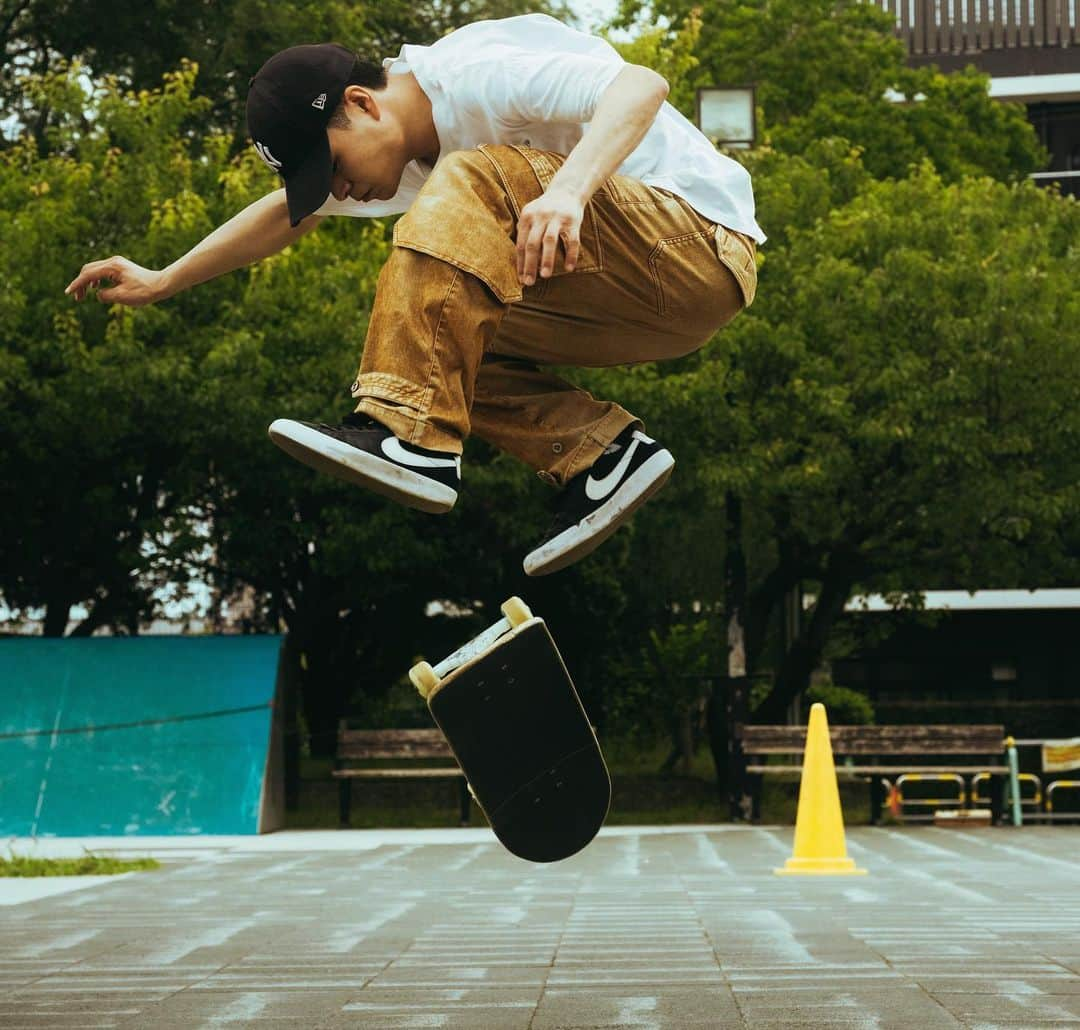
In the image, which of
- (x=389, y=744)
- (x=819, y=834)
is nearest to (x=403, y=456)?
(x=819, y=834)

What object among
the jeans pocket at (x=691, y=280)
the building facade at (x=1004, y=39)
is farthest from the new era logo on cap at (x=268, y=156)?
the building facade at (x=1004, y=39)

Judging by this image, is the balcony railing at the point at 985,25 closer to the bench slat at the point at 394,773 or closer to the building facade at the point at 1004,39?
the building facade at the point at 1004,39

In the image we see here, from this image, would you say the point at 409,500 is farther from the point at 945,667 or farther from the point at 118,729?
the point at 945,667

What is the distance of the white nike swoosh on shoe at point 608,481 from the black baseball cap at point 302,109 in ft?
2.98

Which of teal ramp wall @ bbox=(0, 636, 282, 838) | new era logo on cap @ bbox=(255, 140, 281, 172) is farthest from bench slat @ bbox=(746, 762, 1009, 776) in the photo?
new era logo on cap @ bbox=(255, 140, 281, 172)

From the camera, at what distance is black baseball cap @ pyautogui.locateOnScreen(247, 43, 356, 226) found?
11.3 feet

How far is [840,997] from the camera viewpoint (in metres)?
5.03

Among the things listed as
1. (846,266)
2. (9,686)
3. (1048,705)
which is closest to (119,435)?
(9,686)

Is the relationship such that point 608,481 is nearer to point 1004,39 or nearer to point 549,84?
point 549,84

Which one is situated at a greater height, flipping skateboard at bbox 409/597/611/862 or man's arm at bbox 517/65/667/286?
man's arm at bbox 517/65/667/286

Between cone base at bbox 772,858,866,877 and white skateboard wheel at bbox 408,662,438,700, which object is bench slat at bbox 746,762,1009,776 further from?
white skateboard wheel at bbox 408,662,438,700

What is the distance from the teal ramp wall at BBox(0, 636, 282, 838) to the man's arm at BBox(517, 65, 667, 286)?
46.7ft

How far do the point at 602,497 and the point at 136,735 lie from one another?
14.0m

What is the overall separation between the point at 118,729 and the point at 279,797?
1.92 m
